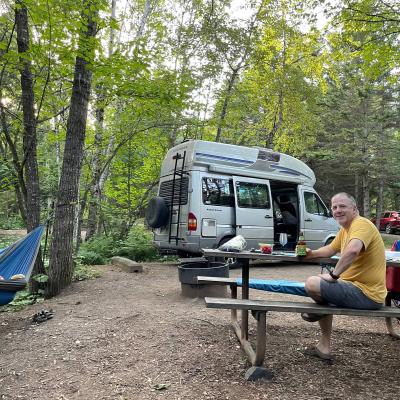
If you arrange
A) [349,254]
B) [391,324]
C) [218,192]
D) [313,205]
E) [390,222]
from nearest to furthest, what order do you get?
[349,254]
[391,324]
[218,192]
[313,205]
[390,222]

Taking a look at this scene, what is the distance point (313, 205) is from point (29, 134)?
694 cm

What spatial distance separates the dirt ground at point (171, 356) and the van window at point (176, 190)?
3180 mm

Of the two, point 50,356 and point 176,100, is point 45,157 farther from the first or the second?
point 50,356

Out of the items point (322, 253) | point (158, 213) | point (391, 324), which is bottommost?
point (391, 324)

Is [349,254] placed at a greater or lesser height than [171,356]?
greater

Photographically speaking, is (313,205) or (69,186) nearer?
(69,186)

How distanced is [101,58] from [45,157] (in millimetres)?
7606

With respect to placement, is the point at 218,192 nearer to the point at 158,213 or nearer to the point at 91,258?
the point at 158,213

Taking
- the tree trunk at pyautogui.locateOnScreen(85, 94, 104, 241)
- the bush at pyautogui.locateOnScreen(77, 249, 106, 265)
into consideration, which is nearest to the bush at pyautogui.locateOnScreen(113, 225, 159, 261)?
the bush at pyautogui.locateOnScreen(77, 249, 106, 265)

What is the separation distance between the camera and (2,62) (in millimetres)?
5270

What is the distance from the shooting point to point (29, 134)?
553 cm

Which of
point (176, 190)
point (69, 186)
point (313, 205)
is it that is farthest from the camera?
point (313, 205)

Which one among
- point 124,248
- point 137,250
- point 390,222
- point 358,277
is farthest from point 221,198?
point 390,222

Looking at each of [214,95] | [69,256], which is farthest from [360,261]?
[214,95]
